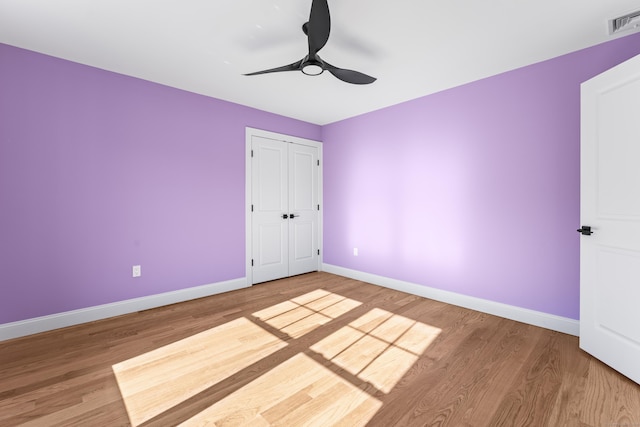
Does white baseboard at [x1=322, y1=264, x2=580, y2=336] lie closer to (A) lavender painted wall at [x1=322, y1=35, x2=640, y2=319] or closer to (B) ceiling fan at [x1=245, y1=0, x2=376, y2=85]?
(A) lavender painted wall at [x1=322, y1=35, x2=640, y2=319]

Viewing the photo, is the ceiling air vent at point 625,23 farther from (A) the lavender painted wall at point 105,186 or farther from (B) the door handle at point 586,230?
(A) the lavender painted wall at point 105,186

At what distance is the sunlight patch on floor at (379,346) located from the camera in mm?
2006

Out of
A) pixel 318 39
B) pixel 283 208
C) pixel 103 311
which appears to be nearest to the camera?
pixel 318 39

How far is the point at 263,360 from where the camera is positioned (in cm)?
216

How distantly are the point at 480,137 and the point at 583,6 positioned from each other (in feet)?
4.34

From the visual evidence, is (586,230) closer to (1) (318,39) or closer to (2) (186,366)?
(1) (318,39)

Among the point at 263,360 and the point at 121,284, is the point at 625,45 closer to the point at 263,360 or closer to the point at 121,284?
the point at 263,360

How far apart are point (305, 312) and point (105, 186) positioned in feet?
8.21

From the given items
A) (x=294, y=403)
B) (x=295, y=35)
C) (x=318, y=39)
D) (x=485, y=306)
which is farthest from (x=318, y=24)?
(x=485, y=306)

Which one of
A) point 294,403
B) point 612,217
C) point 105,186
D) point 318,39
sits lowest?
point 294,403

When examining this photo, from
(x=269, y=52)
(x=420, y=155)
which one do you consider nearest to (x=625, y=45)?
(x=420, y=155)

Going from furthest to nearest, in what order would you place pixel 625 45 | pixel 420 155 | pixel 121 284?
1. pixel 420 155
2. pixel 121 284
3. pixel 625 45

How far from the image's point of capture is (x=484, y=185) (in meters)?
3.13

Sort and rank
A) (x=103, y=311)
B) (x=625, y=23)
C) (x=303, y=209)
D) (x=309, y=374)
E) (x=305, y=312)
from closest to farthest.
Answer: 1. (x=309, y=374)
2. (x=625, y=23)
3. (x=103, y=311)
4. (x=305, y=312)
5. (x=303, y=209)
